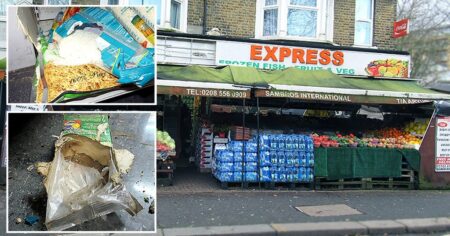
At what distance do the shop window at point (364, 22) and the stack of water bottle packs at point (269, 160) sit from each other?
4796 millimetres

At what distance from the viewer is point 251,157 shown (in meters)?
8.63

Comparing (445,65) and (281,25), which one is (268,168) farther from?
(445,65)

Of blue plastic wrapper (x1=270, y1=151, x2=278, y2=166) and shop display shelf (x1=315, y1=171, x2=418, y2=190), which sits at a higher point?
blue plastic wrapper (x1=270, y1=151, x2=278, y2=166)

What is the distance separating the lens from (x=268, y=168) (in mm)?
8656

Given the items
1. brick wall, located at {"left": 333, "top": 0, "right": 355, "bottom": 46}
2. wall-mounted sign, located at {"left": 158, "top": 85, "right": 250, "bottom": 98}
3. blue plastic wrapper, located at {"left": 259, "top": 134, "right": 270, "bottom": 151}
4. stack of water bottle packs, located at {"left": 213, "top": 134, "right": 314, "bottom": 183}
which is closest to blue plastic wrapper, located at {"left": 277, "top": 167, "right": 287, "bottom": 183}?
stack of water bottle packs, located at {"left": 213, "top": 134, "right": 314, "bottom": 183}

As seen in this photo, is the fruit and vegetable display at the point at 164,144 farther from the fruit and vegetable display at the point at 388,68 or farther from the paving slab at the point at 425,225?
the fruit and vegetable display at the point at 388,68

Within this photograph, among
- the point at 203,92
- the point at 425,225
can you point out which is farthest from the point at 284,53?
the point at 425,225

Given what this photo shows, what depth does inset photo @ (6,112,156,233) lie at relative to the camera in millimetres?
2180

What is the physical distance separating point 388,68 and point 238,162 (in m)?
5.34

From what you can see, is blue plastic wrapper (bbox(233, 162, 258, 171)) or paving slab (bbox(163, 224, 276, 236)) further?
blue plastic wrapper (bbox(233, 162, 258, 171))

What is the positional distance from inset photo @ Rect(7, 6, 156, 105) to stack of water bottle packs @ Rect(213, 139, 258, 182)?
257 inches

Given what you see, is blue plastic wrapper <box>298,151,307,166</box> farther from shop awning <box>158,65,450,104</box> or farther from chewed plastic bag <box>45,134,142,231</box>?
chewed plastic bag <box>45,134,142,231</box>

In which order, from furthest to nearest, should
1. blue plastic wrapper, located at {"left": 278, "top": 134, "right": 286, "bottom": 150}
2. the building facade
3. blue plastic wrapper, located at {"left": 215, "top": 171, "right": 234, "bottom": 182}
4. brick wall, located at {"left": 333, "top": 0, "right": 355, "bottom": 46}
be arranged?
1. brick wall, located at {"left": 333, "top": 0, "right": 355, "bottom": 46}
2. the building facade
3. blue plastic wrapper, located at {"left": 278, "top": 134, "right": 286, "bottom": 150}
4. blue plastic wrapper, located at {"left": 215, "top": 171, "right": 234, "bottom": 182}

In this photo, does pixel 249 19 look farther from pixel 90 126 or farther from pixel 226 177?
pixel 90 126
